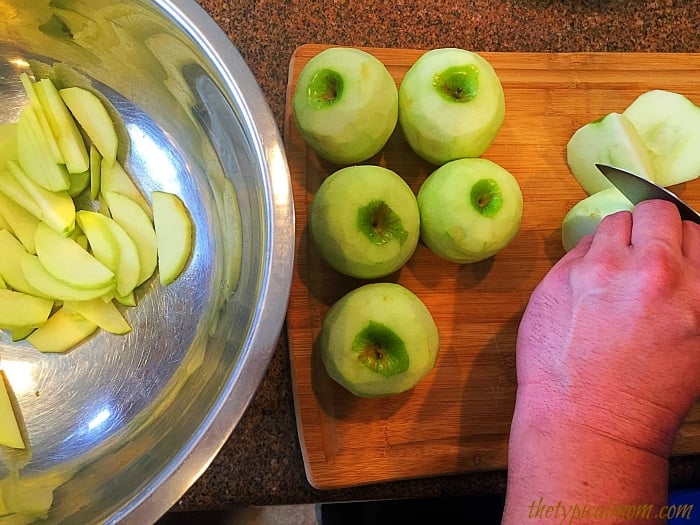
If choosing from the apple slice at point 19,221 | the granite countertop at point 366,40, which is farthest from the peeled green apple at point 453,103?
the apple slice at point 19,221

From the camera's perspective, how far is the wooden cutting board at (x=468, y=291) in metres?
0.95

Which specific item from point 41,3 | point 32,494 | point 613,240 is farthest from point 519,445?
point 41,3

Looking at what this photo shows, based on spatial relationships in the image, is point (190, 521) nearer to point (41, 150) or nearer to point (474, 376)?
point (474, 376)

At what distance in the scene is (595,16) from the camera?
1.21 m

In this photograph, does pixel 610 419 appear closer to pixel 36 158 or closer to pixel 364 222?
pixel 364 222

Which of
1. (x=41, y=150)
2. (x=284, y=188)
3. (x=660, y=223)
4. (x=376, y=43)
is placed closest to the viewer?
(x=284, y=188)

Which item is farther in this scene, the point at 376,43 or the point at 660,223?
the point at 376,43

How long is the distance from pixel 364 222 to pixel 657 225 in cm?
40

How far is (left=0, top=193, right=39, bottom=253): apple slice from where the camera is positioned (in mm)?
990

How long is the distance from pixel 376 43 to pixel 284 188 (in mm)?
535

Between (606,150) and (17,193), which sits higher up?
(17,193)

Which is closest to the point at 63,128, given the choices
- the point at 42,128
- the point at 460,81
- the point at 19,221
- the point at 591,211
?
the point at 42,128

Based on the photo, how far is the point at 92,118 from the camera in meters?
1.02

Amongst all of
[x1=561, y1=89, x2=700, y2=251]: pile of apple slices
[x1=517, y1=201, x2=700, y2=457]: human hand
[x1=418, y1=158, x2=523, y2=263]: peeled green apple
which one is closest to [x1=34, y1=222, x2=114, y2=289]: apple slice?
[x1=418, y1=158, x2=523, y2=263]: peeled green apple
